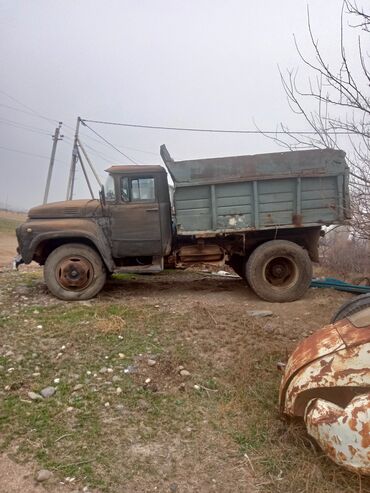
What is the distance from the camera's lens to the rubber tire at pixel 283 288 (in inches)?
253

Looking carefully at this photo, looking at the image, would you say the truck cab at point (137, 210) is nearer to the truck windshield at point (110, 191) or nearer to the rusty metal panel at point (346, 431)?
the truck windshield at point (110, 191)

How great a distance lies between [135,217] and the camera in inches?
252

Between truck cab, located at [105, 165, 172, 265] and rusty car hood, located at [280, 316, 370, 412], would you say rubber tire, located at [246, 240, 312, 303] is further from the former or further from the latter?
rusty car hood, located at [280, 316, 370, 412]

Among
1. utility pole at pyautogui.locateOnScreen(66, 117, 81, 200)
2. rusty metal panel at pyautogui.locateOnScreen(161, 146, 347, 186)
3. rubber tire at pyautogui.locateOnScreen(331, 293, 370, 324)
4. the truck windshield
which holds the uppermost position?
utility pole at pyautogui.locateOnScreen(66, 117, 81, 200)

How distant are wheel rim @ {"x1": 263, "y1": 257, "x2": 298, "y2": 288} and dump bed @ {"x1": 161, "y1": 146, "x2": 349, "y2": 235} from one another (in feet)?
2.04

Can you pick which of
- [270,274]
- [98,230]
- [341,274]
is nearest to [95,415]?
[98,230]

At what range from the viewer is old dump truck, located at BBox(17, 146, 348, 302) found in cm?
619

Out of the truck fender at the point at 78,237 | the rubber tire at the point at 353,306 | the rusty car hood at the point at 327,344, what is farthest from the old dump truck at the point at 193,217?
the rusty car hood at the point at 327,344

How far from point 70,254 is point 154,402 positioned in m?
3.50

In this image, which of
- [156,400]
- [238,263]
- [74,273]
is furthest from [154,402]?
[238,263]

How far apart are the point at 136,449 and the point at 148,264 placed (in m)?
4.08

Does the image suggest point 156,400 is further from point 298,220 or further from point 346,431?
point 298,220

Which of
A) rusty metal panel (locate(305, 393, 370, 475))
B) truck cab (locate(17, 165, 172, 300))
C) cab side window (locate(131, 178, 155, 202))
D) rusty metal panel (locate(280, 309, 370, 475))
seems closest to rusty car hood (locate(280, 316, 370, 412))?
rusty metal panel (locate(280, 309, 370, 475))

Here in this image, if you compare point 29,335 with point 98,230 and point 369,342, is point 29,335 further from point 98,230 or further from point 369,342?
point 369,342
